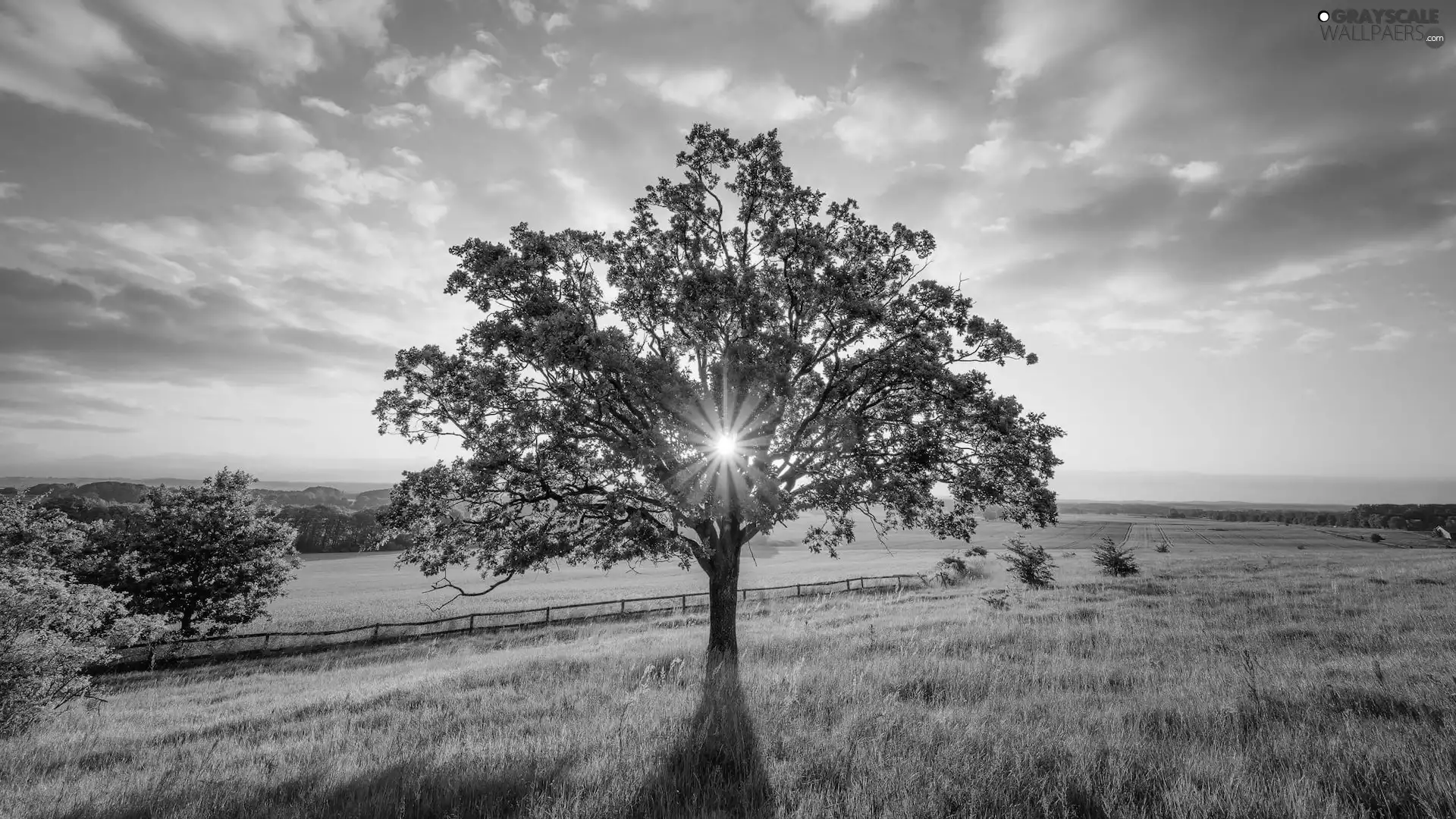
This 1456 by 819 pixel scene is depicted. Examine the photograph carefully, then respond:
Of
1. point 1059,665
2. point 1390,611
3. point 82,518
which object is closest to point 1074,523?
point 1390,611

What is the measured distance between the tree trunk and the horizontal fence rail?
13.8m

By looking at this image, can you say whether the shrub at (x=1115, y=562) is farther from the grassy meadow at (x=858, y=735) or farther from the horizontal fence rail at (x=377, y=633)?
the grassy meadow at (x=858, y=735)

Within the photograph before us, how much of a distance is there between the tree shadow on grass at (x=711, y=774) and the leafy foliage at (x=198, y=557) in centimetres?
3522

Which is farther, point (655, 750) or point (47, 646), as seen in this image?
point (47, 646)

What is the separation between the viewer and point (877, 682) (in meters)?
8.83

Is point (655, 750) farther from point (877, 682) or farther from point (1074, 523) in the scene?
point (1074, 523)

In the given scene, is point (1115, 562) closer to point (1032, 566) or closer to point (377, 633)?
point (1032, 566)

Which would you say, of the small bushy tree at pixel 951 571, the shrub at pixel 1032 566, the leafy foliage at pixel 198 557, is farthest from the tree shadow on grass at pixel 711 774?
the leafy foliage at pixel 198 557

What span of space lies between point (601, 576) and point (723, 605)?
60259 millimetres

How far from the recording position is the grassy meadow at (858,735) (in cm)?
504

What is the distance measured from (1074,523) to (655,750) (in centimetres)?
18374

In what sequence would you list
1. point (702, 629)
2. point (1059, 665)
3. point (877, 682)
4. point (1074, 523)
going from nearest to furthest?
1. point (877, 682)
2. point (1059, 665)
3. point (702, 629)
4. point (1074, 523)

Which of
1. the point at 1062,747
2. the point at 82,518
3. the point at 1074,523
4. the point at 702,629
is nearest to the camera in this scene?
the point at 1062,747

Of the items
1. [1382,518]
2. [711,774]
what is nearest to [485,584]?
[711,774]
